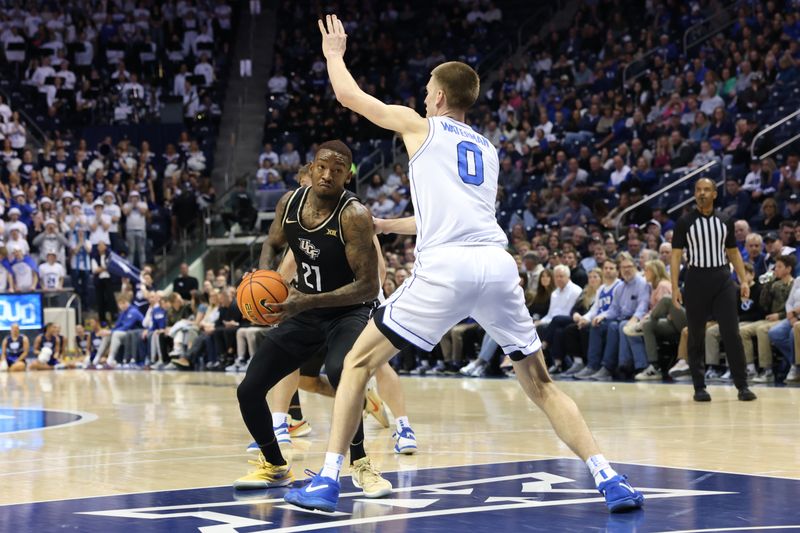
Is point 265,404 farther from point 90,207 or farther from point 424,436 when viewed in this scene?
point 90,207

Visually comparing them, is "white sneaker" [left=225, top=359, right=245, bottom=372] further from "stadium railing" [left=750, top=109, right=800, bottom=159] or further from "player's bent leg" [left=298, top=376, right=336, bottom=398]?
"player's bent leg" [left=298, top=376, right=336, bottom=398]

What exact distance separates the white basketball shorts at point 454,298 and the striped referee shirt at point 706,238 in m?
5.79

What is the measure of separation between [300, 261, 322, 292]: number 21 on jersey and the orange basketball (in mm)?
404

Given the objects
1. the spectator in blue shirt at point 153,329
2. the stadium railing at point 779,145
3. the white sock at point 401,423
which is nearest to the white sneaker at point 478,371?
the stadium railing at point 779,145

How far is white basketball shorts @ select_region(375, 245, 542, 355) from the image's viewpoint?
5293mm

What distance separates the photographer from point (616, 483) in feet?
17.1

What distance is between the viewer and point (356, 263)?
6.56 m

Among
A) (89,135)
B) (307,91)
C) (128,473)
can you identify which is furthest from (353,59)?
(128,473)

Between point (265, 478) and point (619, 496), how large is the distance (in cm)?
191

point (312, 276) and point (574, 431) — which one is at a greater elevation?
point (312, 276)

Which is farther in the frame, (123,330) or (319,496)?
(123,330)

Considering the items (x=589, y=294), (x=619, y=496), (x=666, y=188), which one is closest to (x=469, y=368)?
(x=589, y=294)

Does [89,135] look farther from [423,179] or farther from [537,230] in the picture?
[423,179]

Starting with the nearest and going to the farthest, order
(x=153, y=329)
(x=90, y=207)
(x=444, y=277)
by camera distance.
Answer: (x=444, y=277), (x=153, y=329), (x=90, y=207)
